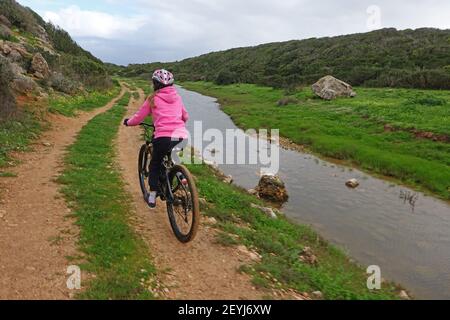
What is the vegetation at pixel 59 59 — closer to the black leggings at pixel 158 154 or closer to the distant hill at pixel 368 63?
the black leggings at pixel 158 154

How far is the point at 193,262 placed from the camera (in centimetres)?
666

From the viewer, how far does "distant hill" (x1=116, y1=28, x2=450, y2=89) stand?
45.6 meters

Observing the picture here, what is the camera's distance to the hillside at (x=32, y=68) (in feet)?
64.7

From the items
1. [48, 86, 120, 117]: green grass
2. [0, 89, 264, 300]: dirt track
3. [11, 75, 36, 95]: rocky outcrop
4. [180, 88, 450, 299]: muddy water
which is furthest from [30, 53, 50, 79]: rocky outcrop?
[0, 89, 264, 300]: dirt track

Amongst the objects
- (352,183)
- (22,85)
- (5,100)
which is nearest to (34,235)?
(5,100)

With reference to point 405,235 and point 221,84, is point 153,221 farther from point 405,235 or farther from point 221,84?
point 221,84

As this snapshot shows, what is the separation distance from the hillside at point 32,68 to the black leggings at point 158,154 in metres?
11.1

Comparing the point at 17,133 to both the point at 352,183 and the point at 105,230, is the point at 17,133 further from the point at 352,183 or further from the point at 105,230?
the point at 352,183

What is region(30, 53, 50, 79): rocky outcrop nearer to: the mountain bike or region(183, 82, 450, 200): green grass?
region(183, 82, 450, 200): green grass

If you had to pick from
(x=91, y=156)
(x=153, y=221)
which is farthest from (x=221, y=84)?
(x=153, y=221)

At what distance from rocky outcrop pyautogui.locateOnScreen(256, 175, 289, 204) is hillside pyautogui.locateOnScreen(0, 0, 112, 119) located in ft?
34.5


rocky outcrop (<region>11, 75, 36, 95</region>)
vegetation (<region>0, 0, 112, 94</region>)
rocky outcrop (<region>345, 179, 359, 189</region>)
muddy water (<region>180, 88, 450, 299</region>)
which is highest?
vegetation (<region>0, 0, 112, 94</region>)

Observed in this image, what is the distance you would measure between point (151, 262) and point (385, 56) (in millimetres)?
62845
